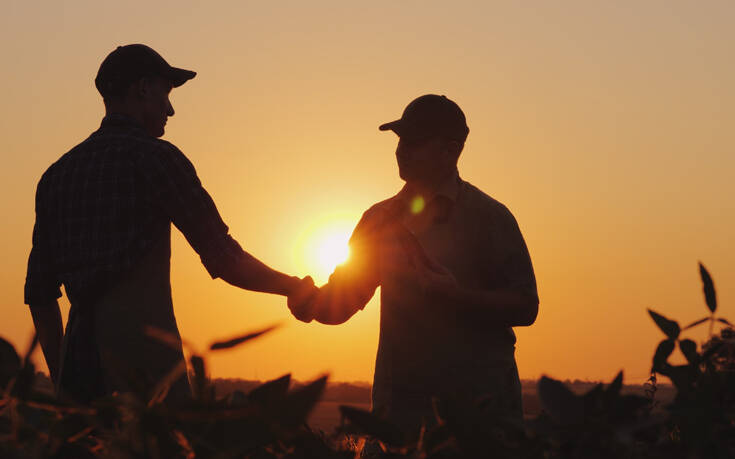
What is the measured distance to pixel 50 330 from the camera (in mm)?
4578

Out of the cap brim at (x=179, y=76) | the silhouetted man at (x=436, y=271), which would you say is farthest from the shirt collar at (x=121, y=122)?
the silhouetted man at (x=436, y=271)

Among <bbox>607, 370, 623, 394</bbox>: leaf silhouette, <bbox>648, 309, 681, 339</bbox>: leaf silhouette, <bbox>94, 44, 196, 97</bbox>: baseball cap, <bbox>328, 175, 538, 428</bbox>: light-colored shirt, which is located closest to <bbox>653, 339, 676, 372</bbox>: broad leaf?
<bbox>648, 309, 681, 339</bbox>: leaf silhouette

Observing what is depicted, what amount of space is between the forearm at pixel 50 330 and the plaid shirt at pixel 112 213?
6 centimetres

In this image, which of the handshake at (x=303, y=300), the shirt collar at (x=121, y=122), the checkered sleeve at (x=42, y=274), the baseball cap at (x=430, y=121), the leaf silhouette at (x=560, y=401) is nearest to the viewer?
the leaf silhouette at (x=560, y=401)

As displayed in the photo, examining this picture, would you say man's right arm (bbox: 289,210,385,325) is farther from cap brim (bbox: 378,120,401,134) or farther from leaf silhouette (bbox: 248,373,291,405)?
leaf silhouette (bbox: 248,373,291,405)

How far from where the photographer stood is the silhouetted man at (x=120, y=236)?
13.5 feet

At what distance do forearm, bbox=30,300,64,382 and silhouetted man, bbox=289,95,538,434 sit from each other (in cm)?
128

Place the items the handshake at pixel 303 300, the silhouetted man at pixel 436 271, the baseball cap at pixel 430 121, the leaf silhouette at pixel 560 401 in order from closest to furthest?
1. the leaf silhouette at pixel 560 401
2. the silhouetted man at pixel 436 271
3. the baseball cap at pixel 430 121
4. the handshake at pixel 303 300

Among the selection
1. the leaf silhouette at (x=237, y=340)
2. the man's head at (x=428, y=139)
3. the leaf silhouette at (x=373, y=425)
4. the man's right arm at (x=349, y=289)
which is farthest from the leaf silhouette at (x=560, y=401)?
the man's right arm at (x=349, y=289)

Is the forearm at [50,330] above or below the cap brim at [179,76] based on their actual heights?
below

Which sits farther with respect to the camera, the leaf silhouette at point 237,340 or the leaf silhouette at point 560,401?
the leaf silhouette at point 560,401

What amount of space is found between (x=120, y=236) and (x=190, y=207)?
428 millimetres

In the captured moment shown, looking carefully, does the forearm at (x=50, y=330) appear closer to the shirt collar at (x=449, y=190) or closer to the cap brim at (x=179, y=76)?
the cap brim at (x=179, y=76)

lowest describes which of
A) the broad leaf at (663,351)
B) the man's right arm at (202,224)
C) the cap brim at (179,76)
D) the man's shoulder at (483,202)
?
the broad leaf at (663,351)
